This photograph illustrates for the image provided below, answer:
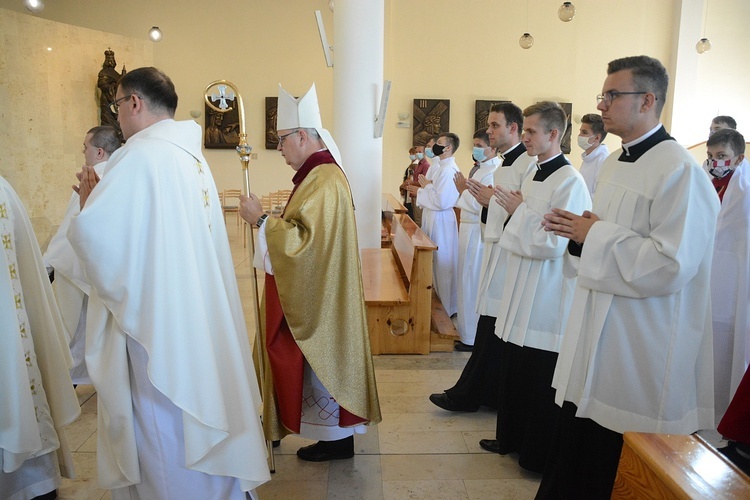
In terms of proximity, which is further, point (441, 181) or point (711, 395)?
point (441, 181)

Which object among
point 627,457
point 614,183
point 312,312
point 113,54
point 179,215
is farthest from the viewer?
point 113,54

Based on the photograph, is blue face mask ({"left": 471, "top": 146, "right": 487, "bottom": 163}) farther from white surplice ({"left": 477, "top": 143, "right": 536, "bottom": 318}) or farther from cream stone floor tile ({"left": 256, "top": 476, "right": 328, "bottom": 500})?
cream stone floor tile ({"left": 256, "top": 476, "right": 328, "bottom": 500})

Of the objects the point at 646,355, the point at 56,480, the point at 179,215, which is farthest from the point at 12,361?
the point at 646,355

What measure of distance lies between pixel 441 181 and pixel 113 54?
887 cm

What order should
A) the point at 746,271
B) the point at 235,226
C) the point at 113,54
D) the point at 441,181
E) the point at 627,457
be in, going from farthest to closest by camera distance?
the point at 235,226 → the point at 113,54 → the point at 441,181 → the point at 746,271 → the point at 627,457

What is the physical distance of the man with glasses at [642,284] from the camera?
2072 mm

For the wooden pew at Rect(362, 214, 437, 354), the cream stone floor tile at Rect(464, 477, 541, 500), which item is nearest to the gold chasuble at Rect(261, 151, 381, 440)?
the cream stone floor tile at Rect(464, 477, 541, 500)

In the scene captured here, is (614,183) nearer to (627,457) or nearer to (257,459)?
(627,457)

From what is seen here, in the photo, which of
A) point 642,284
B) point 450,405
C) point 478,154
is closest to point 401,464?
point 450,405

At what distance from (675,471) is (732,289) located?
2.93 m

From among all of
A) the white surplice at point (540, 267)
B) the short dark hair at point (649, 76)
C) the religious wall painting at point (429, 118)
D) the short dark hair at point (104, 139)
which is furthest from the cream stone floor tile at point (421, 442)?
the religious wall painting at point (429, 118)

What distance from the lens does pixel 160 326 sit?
2074 mm

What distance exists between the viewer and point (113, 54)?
39.8 feet

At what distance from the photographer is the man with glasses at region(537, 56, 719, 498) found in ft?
6.80
